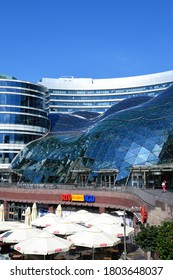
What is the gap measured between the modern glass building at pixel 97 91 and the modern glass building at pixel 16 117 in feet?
219

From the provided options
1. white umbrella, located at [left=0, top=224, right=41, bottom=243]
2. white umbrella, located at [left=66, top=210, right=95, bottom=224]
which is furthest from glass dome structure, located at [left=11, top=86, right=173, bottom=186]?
white umbrella, located at [left=0, top=224, right=41, bottom=243]

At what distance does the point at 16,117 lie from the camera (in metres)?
75.1

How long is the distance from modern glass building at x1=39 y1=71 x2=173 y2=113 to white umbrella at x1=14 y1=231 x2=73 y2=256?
123521 millimetres

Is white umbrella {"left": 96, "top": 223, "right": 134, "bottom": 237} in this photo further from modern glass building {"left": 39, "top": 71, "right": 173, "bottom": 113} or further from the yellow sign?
modern glass building {"left": 39, "top": 71, "right": 173, "bottom": 113}

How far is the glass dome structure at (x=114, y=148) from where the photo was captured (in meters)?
47.9

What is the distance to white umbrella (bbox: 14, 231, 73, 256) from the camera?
824 inches

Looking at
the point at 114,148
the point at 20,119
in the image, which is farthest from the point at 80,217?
the point at 20,119

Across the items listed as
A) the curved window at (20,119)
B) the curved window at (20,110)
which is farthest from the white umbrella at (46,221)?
the curved window at (20,110)

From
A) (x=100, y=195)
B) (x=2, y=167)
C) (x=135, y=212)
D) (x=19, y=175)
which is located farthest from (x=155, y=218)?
(x=2, y=167)

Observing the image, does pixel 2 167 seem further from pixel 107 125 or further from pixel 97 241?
pixel 97 241

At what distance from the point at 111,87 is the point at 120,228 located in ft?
414

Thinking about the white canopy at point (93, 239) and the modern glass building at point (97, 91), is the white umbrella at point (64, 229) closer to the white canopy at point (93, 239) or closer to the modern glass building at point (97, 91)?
the white canopy at point (93, 239)

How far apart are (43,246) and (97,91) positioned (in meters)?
132
